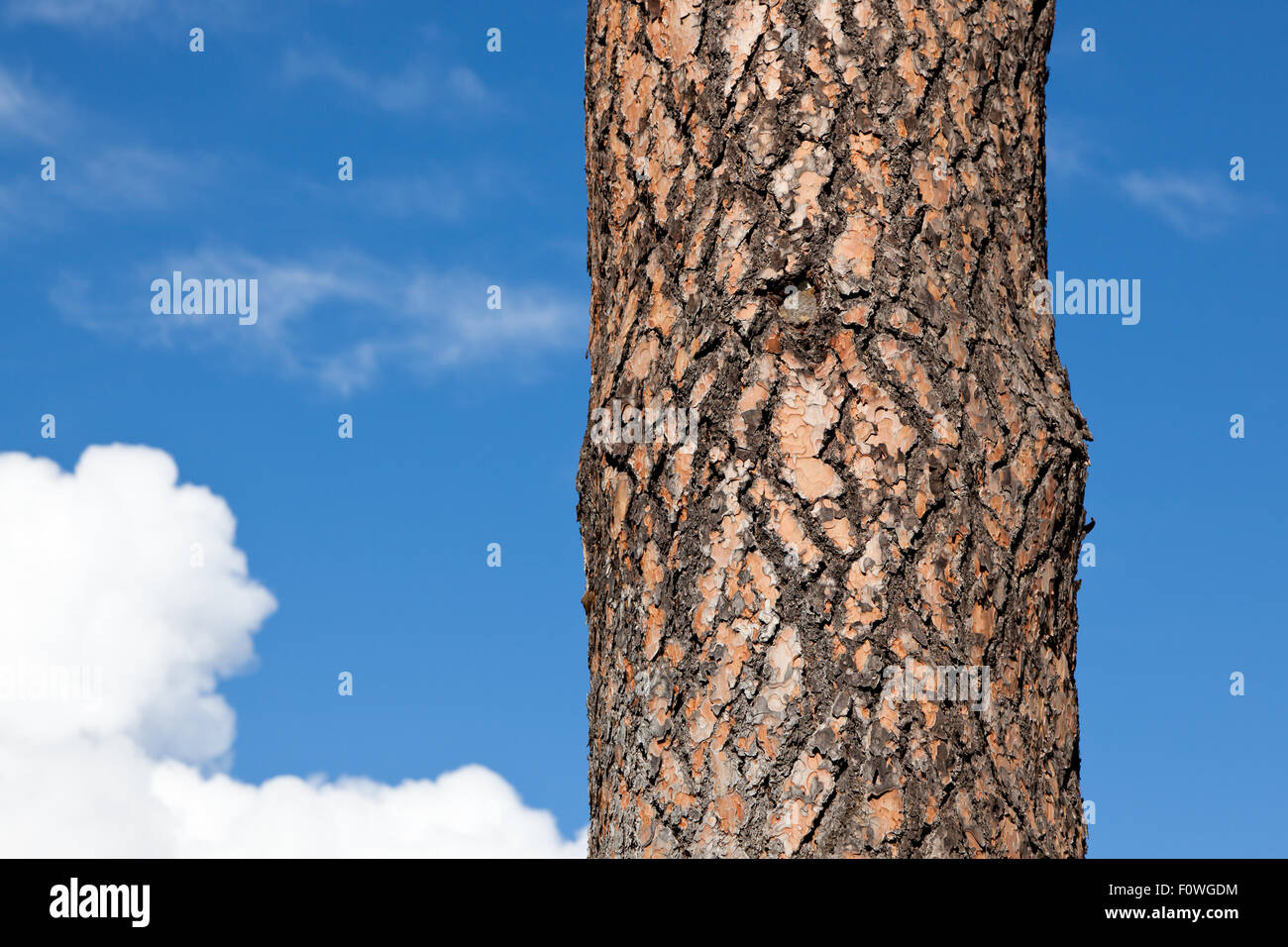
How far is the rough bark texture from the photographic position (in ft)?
8.67

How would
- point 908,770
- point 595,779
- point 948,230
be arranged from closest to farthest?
point 908,770
point 948,230
point 595,779

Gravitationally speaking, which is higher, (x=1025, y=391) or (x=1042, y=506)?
(x=1025, y=391)

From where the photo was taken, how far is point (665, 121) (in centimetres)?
295

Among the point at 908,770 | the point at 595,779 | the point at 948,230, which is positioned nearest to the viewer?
the point at 908,770

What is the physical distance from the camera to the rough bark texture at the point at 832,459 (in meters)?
2.64

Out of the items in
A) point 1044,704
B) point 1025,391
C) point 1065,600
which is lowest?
point 1044,704

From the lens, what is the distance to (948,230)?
2.83 m

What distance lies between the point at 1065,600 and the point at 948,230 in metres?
0.92

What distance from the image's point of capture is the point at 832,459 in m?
2.69
